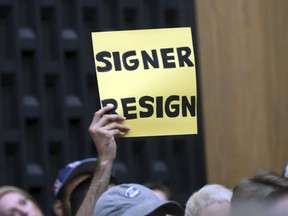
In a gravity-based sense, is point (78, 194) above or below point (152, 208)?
below

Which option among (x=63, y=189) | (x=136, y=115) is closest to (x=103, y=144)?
(x=136, y=115)

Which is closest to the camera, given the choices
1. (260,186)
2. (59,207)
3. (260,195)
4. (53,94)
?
(260,195)

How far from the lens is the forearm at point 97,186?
4258mm

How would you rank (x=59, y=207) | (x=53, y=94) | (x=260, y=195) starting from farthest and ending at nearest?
(x=53, y=94) → (x=59, y=207) → (x=260, y=195)

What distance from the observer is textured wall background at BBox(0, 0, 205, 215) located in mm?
6320

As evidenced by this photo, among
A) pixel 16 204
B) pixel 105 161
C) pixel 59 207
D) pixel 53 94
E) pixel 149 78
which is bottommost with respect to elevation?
pixel 59 207

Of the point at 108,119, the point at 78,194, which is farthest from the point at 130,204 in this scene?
the point at 78,194

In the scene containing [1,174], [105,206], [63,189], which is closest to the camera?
[105,206]

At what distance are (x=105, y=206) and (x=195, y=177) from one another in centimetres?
347

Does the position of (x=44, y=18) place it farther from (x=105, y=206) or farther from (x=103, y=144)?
(x=105, y=206)

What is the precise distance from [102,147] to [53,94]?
7.40 feet

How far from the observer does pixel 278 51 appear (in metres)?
7.48

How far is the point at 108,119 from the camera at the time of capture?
4242 mm

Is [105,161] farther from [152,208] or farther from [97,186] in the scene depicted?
[152,208]
